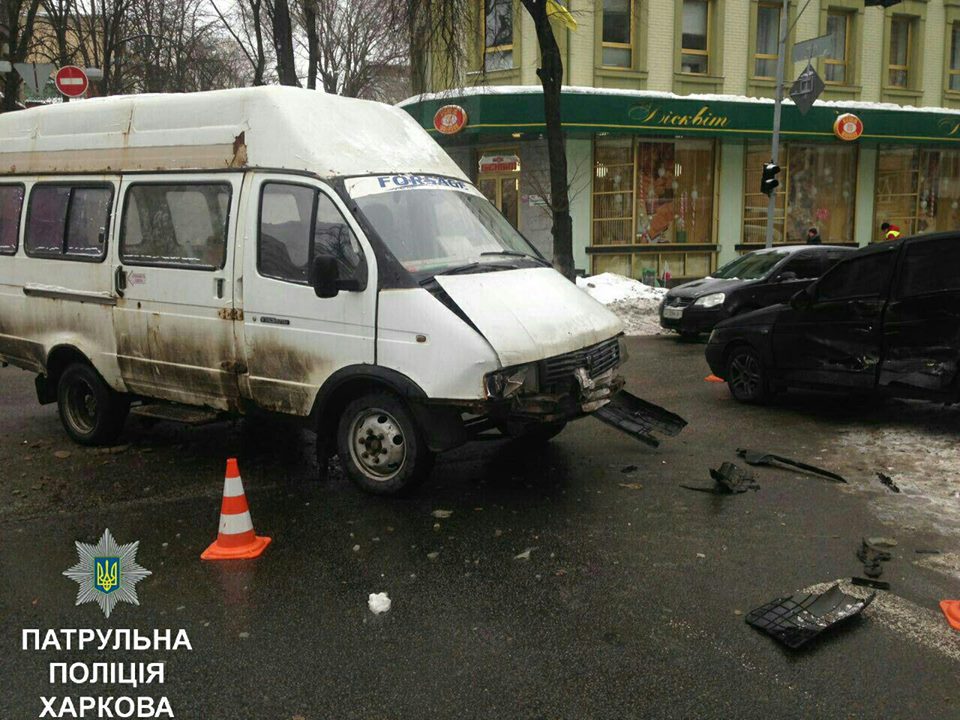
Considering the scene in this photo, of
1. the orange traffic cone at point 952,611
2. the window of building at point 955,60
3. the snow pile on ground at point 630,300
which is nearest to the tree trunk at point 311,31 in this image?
the snow pile on ground at point 630,300

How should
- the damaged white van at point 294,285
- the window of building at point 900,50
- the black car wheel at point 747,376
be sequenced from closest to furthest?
1. the damaged white van at point 294,285
2. the black car wheel at point 747,376
3. the window of building at point 900,50

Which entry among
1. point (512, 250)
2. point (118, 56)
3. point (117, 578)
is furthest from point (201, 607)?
point (118, 56)

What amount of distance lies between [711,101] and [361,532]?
19.3 m

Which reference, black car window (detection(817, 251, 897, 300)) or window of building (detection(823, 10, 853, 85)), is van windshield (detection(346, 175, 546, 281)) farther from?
window of building (detection(823, 10, 853, 85))

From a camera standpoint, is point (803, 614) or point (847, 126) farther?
point (847, 126)

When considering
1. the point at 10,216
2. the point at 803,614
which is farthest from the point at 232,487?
the point at 10,216

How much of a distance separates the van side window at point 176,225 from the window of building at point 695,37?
19.2m

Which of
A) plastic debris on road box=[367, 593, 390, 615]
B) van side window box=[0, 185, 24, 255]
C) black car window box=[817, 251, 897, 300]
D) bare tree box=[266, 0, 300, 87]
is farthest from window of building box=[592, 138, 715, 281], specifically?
plastic debris on road box=[367, 593, 390, 615]

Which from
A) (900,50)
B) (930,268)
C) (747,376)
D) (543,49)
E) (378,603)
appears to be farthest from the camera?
(900,50)

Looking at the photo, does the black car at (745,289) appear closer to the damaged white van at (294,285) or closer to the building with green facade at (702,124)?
the damaged white van at (294,285)

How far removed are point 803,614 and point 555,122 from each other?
13088 millimetres

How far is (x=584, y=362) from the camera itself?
5.82m

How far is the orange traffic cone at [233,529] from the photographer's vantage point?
494 cm

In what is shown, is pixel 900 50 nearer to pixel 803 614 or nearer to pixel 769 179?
pixel 769 179
